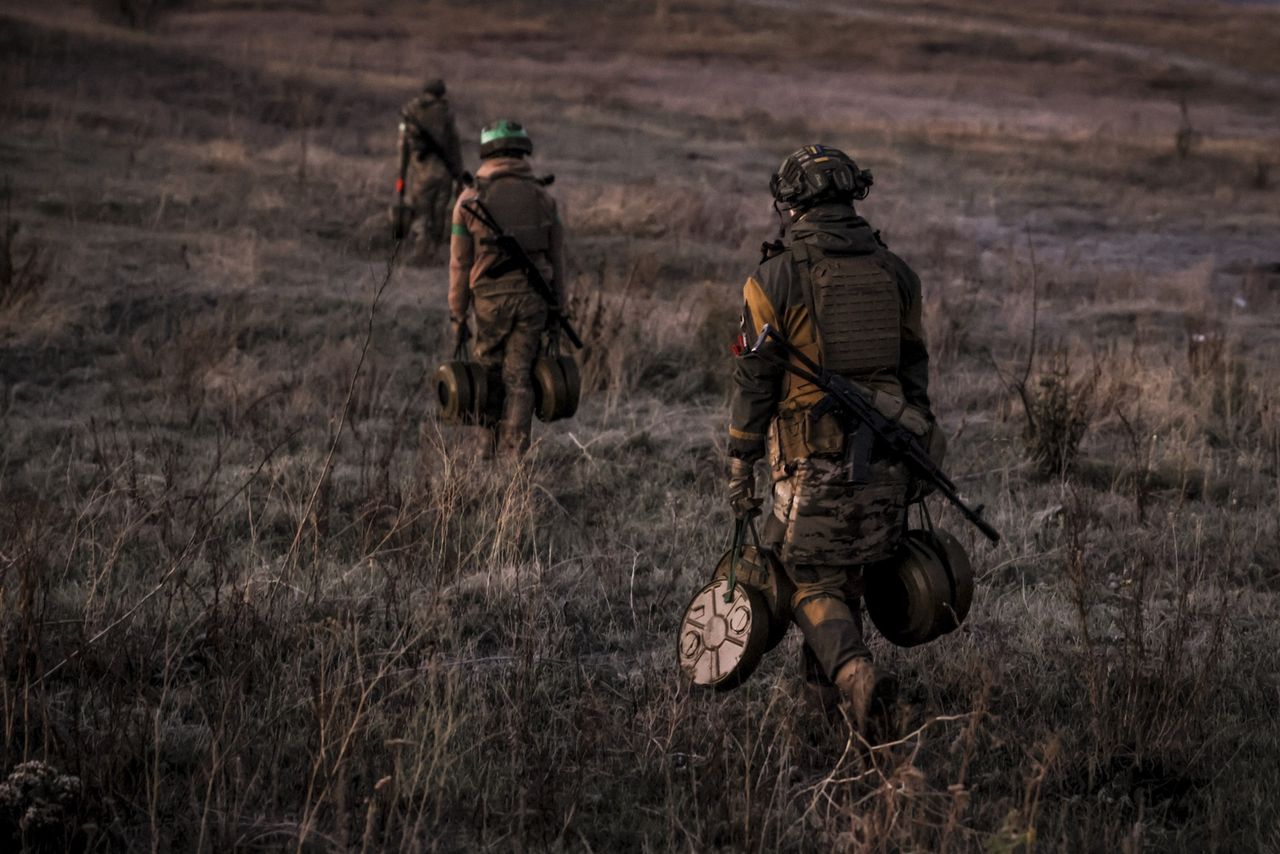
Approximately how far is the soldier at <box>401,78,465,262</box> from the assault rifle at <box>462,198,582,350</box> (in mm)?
6030

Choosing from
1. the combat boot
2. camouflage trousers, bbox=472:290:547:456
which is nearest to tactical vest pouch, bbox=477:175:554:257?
camouflage trousers, bbox=472:290:547:456

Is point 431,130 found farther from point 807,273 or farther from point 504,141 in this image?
point 807,273

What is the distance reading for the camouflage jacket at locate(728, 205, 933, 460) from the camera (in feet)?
12.0

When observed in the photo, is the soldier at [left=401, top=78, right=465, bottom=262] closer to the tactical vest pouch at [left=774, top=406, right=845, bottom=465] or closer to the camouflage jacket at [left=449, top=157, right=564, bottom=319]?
the camouflage jacket at [left=449, top=157, right=564, bottom=319]

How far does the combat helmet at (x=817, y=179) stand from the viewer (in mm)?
3680

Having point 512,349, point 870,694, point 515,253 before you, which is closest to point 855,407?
point 870,694

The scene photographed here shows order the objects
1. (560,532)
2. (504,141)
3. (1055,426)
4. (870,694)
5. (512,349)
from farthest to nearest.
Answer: (1055,426) < (512,349) < (504,141) < (560,532) < (870,694)

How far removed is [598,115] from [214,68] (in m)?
7.75

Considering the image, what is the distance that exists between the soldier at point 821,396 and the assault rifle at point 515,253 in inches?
111

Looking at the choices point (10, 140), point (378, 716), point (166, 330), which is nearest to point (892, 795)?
point (378, 716)

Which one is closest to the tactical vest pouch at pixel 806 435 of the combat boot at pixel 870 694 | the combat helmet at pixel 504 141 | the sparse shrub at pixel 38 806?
the combat boot at pixel 870 694

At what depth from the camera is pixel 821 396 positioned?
3650 millimetres

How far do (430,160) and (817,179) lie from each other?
31.1ft

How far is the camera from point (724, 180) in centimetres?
1905
